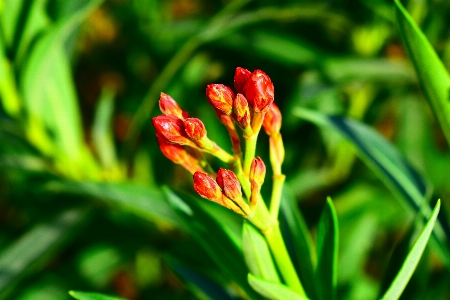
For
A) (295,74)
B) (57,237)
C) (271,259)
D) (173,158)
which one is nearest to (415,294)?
(271,259)

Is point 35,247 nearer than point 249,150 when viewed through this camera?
No

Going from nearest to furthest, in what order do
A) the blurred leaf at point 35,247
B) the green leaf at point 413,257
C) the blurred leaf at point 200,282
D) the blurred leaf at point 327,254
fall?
the green leaf at point 413,257 → the blurred leaf at point 327,254 → the blurred leaf at point 200,282 → the blurred leaf at point 35,247

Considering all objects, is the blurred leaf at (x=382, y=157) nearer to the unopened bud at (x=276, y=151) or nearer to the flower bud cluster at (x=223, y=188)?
the unopened bud at (x=276, y=151)

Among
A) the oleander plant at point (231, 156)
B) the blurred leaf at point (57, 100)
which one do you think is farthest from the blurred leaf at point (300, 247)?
the blurred leaf at point (57, 100)

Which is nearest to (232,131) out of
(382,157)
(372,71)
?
(382,157)

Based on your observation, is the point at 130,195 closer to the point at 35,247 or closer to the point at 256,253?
the point at 35,247

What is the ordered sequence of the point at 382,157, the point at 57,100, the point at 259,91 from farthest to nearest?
1. the point at 57,100
2. the point at 382,157
3. the point at 259,91

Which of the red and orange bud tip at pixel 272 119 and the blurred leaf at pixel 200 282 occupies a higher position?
the red and orange bud tip at pixel 272 119
